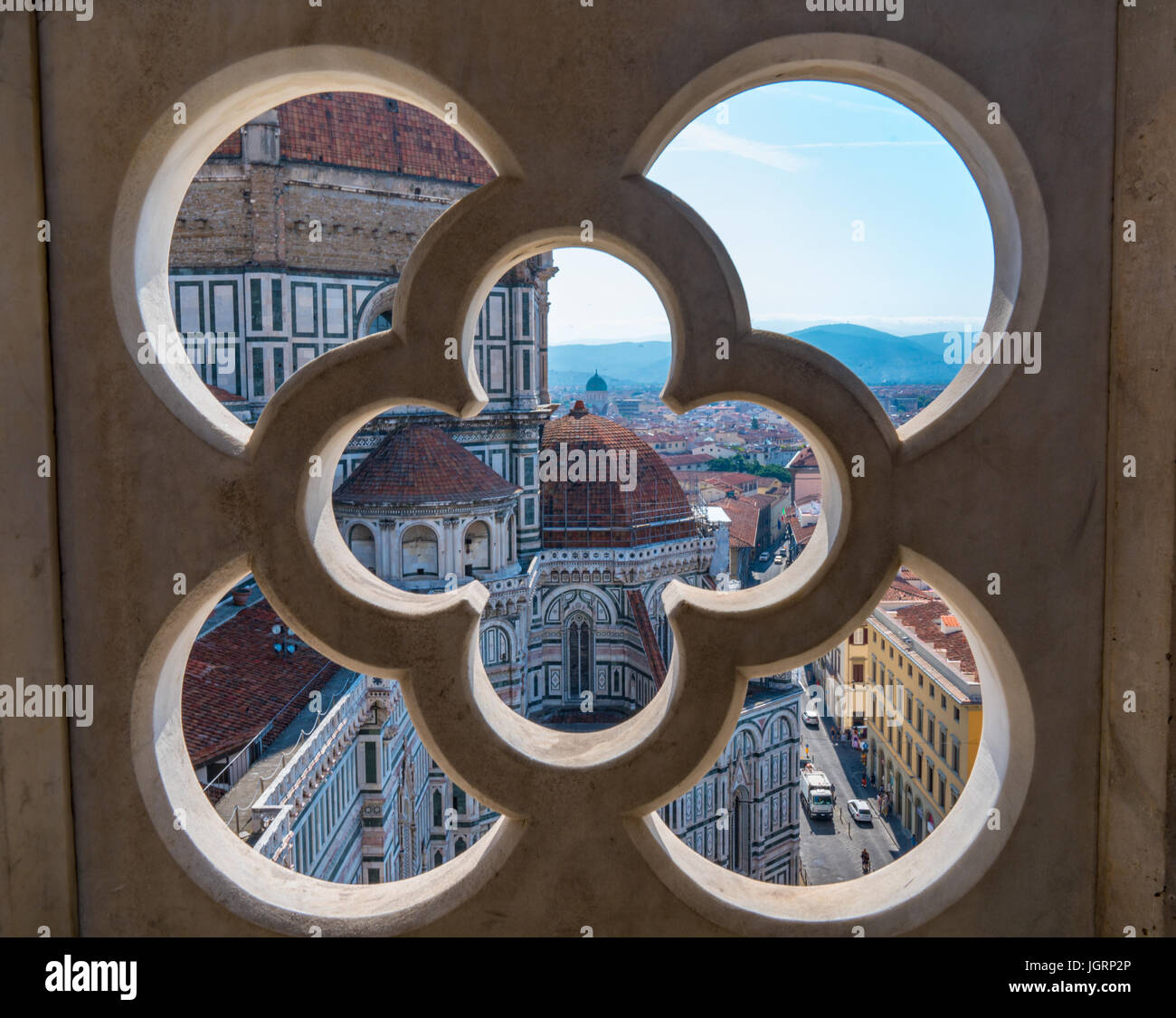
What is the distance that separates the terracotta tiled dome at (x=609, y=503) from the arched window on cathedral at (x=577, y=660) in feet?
6.14

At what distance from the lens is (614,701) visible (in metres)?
18.8

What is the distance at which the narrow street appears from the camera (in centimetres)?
1969

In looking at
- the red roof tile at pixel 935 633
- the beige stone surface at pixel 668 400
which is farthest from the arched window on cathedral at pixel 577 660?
the beige stone surface at pixel 668 400

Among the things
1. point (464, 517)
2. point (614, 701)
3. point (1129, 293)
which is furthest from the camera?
point (614, 701)

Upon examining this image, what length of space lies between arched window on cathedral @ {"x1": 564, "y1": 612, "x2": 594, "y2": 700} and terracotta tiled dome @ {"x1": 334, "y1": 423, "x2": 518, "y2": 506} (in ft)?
11.9

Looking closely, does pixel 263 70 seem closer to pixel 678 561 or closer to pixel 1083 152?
pixel 1083 152

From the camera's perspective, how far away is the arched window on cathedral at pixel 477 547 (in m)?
17.0

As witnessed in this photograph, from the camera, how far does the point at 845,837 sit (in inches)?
838

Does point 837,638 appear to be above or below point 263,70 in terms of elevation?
A: below

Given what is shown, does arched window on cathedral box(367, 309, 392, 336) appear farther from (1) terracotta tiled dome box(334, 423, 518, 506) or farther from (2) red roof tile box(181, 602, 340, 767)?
(2) red roof tile box(181, 602, 340, 767)

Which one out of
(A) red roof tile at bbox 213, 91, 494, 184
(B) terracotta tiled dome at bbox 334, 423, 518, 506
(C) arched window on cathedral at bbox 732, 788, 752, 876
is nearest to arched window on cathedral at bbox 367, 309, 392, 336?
(B) terracotta tiled dome at bbox 334, 423, 518, 506

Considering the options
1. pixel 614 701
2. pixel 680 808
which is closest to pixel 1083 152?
A: pixel 680 808

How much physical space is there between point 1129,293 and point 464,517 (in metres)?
15.7

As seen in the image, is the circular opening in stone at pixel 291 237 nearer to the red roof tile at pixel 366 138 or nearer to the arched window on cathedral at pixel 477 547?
the red roof tile at pixel 366 138
